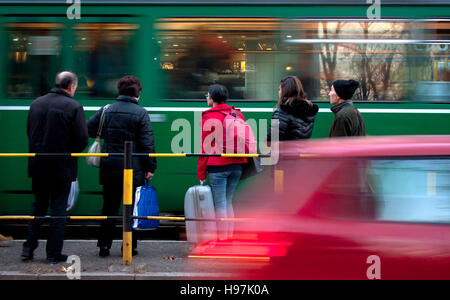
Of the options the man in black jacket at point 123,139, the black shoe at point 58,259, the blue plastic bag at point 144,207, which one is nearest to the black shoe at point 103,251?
the man in black jacket at point 123,139

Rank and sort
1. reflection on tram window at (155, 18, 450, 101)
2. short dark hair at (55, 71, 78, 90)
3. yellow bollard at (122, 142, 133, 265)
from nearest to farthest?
yellow bollard at (122, 142, 133, 265)
short dark hair at (55, 71, 78, 90)
reflection on tram window at (155, 18, 450, 101)

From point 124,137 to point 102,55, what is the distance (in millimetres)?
1970

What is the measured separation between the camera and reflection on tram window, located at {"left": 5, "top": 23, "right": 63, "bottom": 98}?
26.9ft

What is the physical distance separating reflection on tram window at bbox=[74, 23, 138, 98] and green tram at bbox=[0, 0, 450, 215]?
1 cm

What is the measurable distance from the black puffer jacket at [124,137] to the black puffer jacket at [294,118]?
1.40m

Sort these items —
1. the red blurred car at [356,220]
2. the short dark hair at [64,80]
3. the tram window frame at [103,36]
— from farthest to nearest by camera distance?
the tram window frame at [103,36], the short dark hair at [64,80], the red blurred car at [356,220]

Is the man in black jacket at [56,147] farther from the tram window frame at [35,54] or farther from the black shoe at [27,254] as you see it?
the tram window frame at [35,54]

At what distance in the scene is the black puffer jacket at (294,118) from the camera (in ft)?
22.9

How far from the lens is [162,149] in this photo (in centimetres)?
827

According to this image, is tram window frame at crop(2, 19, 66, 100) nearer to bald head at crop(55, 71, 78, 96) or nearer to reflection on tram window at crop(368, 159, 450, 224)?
bald head at crop(55, 71, 78, 96)

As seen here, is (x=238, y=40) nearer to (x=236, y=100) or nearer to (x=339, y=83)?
(x=236, y=100)

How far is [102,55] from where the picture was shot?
8.19m

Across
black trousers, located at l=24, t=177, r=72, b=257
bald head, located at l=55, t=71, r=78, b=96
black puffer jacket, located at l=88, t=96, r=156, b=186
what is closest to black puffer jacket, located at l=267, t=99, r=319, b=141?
black puffer jacket, located at l=88, t=96, r=156, b=186
